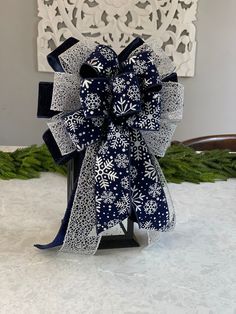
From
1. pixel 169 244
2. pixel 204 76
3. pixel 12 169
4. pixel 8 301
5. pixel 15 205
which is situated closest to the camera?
pixel 8 301

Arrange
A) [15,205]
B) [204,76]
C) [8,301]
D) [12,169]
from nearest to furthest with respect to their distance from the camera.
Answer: [8,301] < [15,205] < [12,169] < [204,76]

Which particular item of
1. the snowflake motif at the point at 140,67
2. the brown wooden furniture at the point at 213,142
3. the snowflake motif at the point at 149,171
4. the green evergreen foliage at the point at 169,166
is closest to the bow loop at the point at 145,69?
the snowflake motif at the point at 140,67

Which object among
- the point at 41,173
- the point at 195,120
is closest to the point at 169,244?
the point at 41,173

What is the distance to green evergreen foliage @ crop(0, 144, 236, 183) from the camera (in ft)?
3.04

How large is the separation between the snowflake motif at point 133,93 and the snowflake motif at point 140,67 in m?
0.03

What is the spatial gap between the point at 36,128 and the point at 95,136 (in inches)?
55.0

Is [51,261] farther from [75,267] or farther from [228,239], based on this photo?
[228,239]

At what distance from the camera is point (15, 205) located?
0.77 metres

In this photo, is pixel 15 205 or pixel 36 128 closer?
pixel 15 205

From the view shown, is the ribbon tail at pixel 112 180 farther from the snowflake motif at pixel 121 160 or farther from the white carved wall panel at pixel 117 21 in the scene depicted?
the white carved wall panel at pixel 117 21

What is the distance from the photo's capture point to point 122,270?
567 mm

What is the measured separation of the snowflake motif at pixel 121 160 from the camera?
1.91 ft

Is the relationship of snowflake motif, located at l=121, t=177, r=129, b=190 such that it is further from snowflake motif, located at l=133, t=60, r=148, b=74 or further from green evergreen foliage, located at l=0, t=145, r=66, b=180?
green evergreen foliage, located at l=0, t=145, r=66, b=180

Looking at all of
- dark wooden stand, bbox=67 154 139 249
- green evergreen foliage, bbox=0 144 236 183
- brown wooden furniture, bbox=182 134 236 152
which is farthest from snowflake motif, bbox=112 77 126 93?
brown wooden furniture, bbox=182 134 236 152
